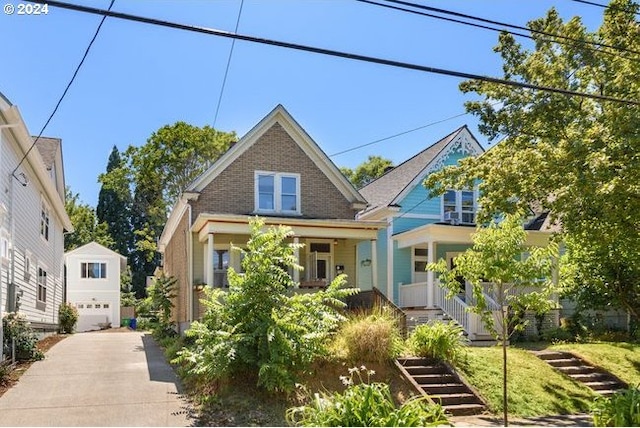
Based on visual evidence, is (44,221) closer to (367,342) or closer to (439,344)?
(367,342)

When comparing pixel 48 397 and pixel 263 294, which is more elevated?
pixel 263 294

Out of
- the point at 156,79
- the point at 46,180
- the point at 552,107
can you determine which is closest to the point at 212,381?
the point at 156,79

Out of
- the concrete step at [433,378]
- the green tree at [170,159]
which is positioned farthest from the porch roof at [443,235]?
the green tree at [170,159]

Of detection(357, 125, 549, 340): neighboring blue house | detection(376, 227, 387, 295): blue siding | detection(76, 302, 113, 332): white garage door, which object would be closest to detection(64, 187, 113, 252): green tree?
detection(76, 302, 113, 332): white garage door

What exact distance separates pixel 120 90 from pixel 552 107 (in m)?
11.1

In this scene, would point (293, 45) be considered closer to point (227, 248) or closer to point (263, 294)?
point (263, 294)

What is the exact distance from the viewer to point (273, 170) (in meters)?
20.1

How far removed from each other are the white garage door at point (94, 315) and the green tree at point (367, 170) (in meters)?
20.5

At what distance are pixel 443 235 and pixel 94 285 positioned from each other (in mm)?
29124

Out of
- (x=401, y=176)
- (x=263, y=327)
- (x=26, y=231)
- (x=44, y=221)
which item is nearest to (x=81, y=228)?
(x=44, y=221)

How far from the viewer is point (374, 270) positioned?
61.1ft

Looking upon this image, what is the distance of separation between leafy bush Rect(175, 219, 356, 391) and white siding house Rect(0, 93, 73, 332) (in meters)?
5.73

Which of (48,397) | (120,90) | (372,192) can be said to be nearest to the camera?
(48,397)

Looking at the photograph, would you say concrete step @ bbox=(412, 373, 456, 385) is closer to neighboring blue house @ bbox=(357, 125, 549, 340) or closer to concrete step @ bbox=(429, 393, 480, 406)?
concrete step @ bbox=(429, 393, 480, 406)
